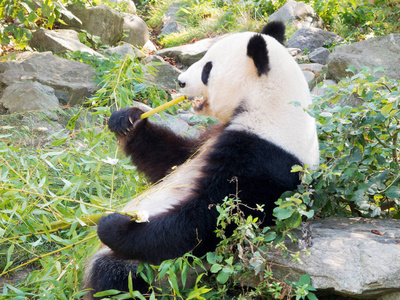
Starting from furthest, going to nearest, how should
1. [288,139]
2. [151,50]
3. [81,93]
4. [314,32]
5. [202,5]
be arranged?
[202,5] < [151,50] < [314,32] < [81,93] < [288,139]

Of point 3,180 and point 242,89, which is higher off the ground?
point 242,89

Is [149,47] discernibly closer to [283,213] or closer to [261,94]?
[261,94]

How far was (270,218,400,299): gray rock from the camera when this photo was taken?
7.80ft

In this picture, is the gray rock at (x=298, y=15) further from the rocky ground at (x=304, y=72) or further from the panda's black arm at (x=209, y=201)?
the panda's black arm at (x=209, y=201)

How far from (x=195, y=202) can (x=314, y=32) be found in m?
6.60

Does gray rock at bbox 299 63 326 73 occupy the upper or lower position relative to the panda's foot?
lower

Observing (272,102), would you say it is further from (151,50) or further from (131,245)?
(151,50)

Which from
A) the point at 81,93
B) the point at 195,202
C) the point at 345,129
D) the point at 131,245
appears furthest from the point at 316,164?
the point at 81,93

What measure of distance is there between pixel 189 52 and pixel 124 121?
217 inches

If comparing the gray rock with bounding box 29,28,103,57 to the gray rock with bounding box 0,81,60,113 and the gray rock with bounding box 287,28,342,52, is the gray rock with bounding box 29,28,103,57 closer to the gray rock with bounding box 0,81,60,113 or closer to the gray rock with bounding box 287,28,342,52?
the gray rock with bounding box 0,81,60,113

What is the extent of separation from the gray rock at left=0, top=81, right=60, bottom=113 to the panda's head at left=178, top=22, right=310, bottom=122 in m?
3.00

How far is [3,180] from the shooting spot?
2.87 m

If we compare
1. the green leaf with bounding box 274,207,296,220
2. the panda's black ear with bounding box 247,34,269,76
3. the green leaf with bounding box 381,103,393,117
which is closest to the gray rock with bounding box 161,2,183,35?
the panda's black ear with bounding box 247,34,269,76

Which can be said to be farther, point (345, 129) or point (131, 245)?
point (345, 129)
